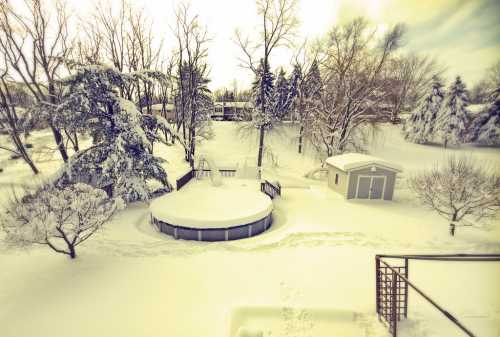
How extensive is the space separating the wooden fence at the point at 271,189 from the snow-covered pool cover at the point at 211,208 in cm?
179

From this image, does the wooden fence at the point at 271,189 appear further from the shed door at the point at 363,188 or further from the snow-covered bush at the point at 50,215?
the snow-covered bush at the point at 50,215

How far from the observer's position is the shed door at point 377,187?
41.8 ft

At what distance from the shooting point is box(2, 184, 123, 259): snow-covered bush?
587cm

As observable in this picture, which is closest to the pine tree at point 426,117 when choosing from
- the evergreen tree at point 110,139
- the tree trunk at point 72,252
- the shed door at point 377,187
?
the shed door at point 377,187

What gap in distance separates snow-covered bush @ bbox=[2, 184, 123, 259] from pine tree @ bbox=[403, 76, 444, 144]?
3291cm

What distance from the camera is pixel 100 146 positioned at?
10.6 metres

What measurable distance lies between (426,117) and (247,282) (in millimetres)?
31483

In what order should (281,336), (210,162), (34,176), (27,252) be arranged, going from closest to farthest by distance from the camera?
(281,336) < (27,252) < (210,162) < (34,176)

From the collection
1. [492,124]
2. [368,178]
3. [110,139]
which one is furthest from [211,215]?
[368,178]

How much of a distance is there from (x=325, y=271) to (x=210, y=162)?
31.9ft

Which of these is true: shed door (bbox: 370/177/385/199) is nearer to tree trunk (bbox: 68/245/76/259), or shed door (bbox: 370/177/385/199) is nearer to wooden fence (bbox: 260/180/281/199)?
wooden fence (bbox: 260/180/281/199)

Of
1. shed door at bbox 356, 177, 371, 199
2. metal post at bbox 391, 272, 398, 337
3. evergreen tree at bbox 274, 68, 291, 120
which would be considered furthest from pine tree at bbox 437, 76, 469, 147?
metal post at bbox 391, 272, 398, 337

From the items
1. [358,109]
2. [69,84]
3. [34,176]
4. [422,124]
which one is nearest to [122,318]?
[69,84]

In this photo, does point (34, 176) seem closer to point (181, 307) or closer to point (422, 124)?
point (181, 307)
